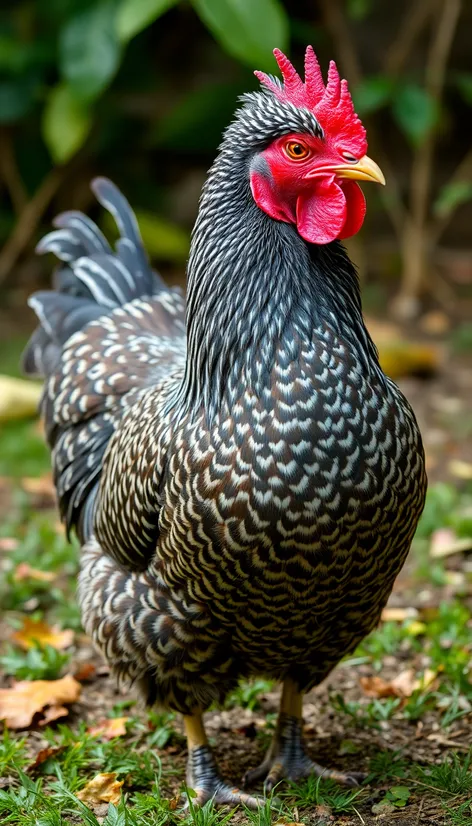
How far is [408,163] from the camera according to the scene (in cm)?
982

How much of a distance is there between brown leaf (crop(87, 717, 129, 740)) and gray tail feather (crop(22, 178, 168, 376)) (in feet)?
4.93

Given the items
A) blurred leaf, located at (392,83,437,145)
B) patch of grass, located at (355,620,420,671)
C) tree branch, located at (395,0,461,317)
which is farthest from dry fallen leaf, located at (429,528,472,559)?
tree branch, located at (395,0,461,317)

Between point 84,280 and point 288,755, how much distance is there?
7.10 feet

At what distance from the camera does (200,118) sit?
8.63 metres

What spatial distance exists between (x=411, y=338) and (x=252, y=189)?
17.0ft

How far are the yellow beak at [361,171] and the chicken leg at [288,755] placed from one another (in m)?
1.67

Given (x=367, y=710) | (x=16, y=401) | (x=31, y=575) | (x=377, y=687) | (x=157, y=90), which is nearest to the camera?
(x=367, y=710)

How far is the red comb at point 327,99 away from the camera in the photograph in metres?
2.82

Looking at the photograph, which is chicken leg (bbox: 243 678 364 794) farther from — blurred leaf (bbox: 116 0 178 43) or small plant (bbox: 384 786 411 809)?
blurred leaf (bbox: 116 0 178 43)

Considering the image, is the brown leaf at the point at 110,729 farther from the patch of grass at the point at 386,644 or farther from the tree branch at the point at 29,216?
the tree branch at the point at 29,216

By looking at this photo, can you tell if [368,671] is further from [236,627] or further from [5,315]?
[5,315]

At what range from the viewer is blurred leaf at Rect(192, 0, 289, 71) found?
6.39 meters

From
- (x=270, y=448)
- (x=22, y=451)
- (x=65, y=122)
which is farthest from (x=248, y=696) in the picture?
(x=65, y=122)

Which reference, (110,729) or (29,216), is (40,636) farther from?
(29,216)
